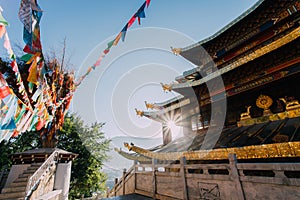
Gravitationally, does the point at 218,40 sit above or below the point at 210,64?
above

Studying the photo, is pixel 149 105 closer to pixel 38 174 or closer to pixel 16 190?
pixel 38 174

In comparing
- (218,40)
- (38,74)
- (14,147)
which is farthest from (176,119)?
(14,147)

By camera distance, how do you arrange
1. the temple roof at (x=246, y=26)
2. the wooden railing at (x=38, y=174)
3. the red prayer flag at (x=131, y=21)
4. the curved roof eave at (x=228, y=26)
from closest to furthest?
1. the red prayer flag at (x=131, y=21)
2. the temple roof at (x=246, y=26)
3. the curved roof eave at (x=228, y=26)
4. the wooden railing at (x=38, y=174)

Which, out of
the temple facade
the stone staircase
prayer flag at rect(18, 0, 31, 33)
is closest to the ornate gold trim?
the temple facade

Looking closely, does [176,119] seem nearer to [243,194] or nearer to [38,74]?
[243,194]

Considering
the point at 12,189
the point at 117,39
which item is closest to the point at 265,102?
the point at 117,39

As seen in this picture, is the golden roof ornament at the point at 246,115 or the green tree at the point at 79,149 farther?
the green tree at the point at 79,149

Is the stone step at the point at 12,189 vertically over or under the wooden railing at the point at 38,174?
under

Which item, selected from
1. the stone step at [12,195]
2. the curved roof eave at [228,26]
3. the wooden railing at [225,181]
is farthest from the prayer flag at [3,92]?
the curved roof eave at [228,26]

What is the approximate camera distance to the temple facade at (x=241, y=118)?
4.36 metres

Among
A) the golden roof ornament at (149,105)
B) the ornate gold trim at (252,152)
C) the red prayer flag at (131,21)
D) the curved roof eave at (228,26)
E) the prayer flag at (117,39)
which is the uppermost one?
the curved roof eave at (228,26)

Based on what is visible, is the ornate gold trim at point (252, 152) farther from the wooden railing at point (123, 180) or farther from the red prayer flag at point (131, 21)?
the red prayer flag at point (131, 21)

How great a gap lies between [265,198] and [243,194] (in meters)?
0.53

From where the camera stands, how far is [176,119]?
446 inches
